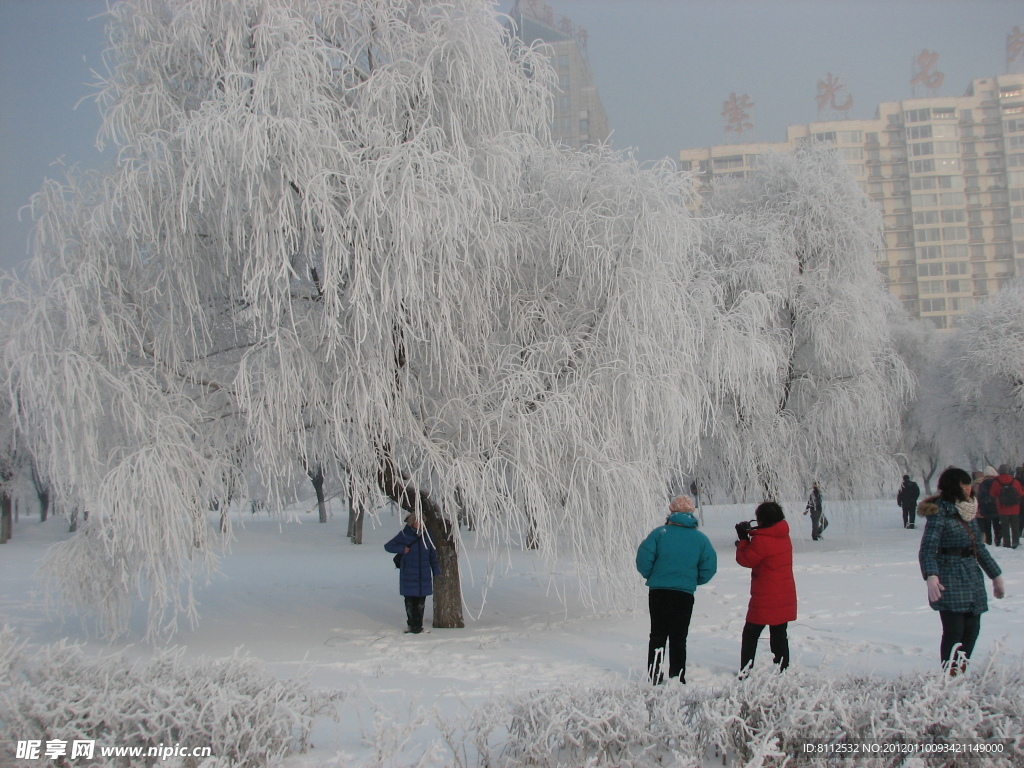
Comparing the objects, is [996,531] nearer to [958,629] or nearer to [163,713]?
[958,629]

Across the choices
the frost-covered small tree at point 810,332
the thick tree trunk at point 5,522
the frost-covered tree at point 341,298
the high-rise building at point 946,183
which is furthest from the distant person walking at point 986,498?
the high-rise building at point 946,183

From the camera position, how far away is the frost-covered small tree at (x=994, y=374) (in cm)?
1925

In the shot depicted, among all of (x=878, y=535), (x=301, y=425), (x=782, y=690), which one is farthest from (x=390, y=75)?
(x=878, y=535)

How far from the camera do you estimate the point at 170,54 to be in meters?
7.14

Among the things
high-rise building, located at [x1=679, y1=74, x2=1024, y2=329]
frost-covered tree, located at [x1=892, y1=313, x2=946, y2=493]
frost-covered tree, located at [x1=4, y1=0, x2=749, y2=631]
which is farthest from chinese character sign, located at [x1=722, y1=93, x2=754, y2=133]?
frost-covered tree, located at [x1=4, y1=0, x2=749, y2=631]

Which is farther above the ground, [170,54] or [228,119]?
[170,54]

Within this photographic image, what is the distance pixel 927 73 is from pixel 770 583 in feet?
297

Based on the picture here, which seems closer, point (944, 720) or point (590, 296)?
point (944, 720)

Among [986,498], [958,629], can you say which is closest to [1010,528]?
[986,498]

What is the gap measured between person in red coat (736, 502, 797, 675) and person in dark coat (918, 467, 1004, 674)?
835 millimetres

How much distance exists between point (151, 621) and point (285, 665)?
1277mm

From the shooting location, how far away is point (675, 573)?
5.04m

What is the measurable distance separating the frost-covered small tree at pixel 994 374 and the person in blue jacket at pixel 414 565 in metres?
17.5

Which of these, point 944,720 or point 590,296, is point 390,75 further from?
point 944,720
